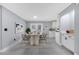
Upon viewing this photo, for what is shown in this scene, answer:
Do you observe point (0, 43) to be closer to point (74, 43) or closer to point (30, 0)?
point (74, 43)

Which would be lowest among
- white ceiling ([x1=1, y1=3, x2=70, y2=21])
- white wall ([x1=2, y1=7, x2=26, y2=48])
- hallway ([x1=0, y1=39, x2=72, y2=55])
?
hallway ([x1=0, y1=39, x2=72, y2=55])

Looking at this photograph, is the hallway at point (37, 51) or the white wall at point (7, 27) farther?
the white wall at point (7, 27)

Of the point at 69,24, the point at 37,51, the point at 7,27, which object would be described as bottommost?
the point at 37,51

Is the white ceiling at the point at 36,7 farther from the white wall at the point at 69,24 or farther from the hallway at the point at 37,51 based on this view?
the hallway at the point at 37,51

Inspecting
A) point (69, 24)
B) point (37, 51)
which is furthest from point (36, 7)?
point (37, 51)

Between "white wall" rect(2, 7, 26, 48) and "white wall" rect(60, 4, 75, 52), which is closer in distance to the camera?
"white wall" rect(60, 4, 75, 52)

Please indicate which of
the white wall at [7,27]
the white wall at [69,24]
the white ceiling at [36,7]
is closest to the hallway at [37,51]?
the white wall at [69,24]

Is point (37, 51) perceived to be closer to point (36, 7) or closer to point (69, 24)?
point (69, 24)

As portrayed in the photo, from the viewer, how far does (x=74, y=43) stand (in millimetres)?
4305

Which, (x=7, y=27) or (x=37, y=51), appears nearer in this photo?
(x=37, y=51)

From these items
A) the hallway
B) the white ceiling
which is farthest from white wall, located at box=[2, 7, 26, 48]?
the hallway

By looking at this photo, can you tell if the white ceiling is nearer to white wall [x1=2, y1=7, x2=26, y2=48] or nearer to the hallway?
white wall [x1=2, y1=7, x2=26, y2=48]

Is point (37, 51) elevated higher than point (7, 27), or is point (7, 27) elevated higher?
point (7, 27)
